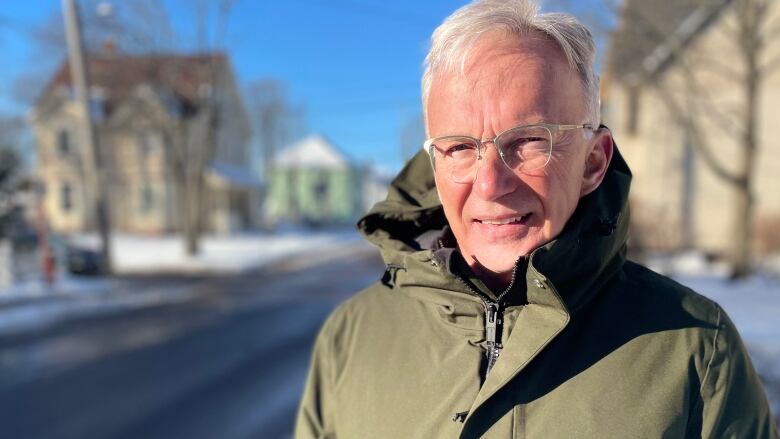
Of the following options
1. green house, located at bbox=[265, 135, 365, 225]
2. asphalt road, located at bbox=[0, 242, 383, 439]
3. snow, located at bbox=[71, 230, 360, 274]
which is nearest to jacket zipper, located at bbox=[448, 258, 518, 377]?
asphalt road, located at bbox=[0, 242, 383, 439]

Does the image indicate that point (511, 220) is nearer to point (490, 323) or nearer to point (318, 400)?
point (490, 323)

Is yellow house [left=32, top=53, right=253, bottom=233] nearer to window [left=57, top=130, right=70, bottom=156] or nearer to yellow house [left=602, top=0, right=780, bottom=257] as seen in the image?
window [left=57, top=130, right=70, bottom=156]

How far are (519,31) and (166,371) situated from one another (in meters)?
6.29

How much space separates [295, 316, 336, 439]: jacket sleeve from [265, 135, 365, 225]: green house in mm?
49160

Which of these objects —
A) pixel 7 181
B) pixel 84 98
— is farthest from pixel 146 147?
pixel 84 98

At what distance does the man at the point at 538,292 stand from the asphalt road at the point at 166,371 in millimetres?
3567

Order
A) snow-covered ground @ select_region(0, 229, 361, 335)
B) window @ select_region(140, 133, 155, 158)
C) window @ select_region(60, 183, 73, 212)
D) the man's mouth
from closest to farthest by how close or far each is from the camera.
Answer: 1. the man's mouth
2. snow-covered ground @ select_region(0, 229, 361, 335)
3. window @ select_region(140, 133, 155, 158)
4. window @ select_region(60, 183, 73, 212)

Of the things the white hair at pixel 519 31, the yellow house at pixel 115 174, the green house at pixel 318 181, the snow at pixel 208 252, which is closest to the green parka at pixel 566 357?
the white hair at pixel 519 31

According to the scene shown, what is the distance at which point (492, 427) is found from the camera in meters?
1.14

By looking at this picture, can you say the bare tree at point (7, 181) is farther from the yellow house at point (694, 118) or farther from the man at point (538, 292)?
the man at point (538, 292)

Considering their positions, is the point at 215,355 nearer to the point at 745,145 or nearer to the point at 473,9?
the point at 473,9

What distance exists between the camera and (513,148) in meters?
1.17

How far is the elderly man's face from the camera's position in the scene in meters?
1.13

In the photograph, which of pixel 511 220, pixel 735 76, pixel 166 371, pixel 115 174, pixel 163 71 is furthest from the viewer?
pixel 115 174
